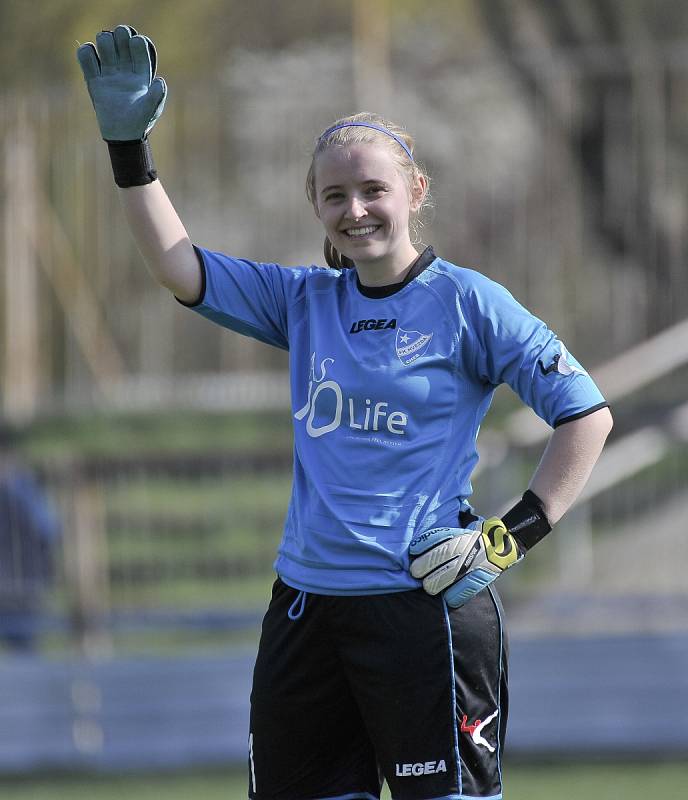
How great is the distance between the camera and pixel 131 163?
2592mm

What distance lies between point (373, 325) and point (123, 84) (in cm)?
64

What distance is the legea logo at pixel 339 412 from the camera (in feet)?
8.21

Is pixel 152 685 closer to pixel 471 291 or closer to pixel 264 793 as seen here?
pixel 264 793

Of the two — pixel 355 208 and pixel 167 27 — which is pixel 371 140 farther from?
pixel 167 27

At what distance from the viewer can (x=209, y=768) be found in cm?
519

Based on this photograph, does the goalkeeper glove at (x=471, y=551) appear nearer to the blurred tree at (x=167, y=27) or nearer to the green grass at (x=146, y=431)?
the green grass at (x=146, y=431)

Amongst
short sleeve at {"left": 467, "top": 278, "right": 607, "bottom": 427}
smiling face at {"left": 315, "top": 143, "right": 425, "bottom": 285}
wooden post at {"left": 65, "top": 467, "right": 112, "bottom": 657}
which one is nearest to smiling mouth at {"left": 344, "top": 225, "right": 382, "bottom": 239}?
smiling face at {"left": 315, "top": 143, "right": 425, "bottom": 285}

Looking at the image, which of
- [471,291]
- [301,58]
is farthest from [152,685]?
[301,58]

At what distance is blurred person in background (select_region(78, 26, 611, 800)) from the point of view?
2.49 m

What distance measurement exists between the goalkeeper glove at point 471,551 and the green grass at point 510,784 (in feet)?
8.10

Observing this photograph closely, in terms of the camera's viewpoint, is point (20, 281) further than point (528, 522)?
Yes

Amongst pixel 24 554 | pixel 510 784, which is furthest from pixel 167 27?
pixel 510 784

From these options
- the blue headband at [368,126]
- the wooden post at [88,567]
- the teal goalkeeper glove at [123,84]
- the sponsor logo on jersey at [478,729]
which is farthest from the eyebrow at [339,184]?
the wooden post at [88,567]

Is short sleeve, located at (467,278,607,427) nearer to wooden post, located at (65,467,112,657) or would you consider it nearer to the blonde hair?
the blonde hair
